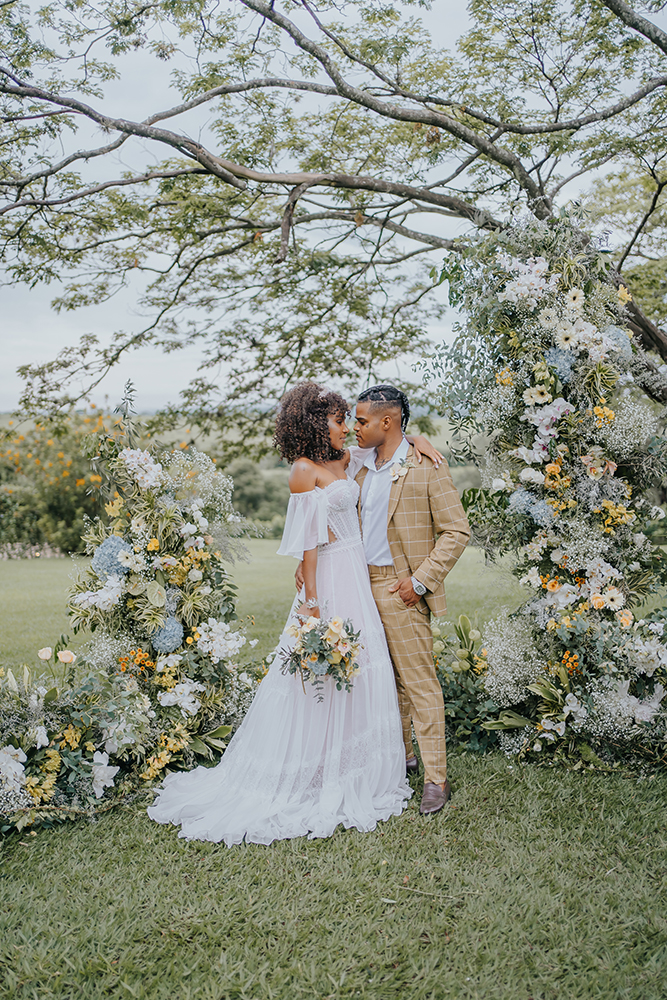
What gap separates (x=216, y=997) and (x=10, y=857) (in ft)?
4.17

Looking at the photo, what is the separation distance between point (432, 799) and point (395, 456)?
1.57 meters

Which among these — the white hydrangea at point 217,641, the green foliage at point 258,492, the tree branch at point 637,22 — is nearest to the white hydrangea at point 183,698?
the white hydrangea at point 217,641

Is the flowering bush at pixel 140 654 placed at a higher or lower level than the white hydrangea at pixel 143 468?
lower

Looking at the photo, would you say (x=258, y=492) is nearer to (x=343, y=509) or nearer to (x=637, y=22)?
(x=637, y=22)

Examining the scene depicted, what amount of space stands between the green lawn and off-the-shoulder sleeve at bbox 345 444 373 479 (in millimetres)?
985

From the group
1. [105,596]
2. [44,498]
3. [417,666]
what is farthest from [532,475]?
[44,498]

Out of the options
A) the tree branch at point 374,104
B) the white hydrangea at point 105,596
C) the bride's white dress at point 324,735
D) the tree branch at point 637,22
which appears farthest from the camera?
the tree branch at point 374,104

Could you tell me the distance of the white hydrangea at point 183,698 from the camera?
3.74 meters

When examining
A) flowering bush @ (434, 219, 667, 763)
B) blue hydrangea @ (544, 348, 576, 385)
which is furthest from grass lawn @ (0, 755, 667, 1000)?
blue hydrangea @ (544, 348, 576, 385)

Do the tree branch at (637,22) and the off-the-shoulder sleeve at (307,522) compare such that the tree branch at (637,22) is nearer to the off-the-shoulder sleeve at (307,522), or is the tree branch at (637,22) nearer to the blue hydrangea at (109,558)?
the off-the-shoulder sleeve at (307,522)

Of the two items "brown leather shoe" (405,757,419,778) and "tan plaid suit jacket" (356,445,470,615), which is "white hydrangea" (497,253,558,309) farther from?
"brown leather shoe" (405,757,419,778)

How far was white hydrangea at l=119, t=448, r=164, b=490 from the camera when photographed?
3805 millimetres

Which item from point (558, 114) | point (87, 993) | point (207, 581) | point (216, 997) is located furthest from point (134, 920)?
point (558, 114)

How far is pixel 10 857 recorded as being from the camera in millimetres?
2986
